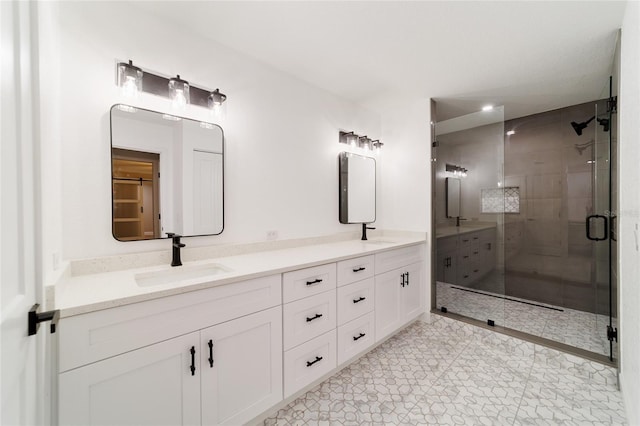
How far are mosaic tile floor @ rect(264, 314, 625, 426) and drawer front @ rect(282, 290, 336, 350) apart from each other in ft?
1.35

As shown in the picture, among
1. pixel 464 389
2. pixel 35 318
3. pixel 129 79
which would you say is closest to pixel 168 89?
pixel 129 79

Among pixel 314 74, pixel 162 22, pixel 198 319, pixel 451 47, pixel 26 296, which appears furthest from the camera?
pixel 314 74

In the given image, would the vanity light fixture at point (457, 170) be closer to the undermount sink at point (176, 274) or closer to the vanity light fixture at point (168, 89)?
the vanity light fixture at point (168, 89)

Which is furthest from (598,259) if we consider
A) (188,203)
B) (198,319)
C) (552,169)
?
(188,203)

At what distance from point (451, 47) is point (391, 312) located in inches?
84.7

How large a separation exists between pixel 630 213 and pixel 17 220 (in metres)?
2.52

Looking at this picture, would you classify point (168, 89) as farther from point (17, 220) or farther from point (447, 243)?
point (447, 243)

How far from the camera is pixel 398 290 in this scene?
8.02 ft

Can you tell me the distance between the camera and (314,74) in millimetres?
2344

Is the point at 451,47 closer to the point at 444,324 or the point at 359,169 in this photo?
the point at 359,169

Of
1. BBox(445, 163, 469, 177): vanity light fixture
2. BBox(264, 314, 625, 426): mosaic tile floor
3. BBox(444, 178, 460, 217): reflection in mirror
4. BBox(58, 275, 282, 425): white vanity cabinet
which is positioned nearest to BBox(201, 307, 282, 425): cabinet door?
BBox(58, 275, 282, 425): white vanity cabinet

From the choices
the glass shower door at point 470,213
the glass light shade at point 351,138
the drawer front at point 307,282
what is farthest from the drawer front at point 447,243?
the drawer front at point 307,282

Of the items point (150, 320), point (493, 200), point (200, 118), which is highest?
point (200, 118)

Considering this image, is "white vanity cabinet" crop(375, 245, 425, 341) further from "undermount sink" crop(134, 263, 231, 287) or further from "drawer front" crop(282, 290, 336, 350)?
"undermount sink" crop(134, 263, 231, 287)
